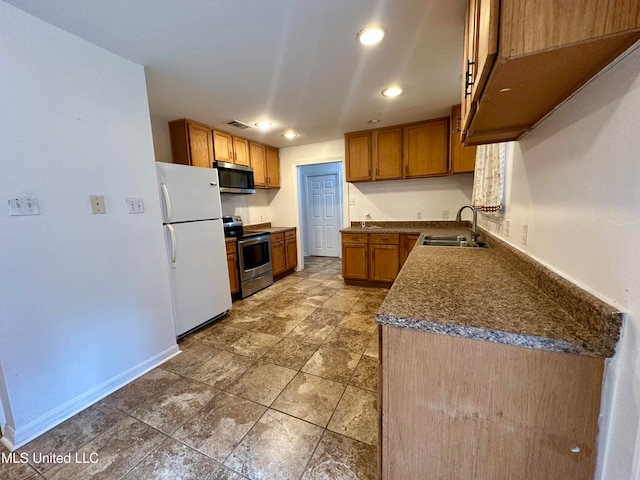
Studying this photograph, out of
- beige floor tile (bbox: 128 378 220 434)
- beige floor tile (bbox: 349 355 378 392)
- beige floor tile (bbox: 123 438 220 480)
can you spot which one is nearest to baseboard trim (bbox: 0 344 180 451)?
beige floor tile (bbox: 128 378 220 434)

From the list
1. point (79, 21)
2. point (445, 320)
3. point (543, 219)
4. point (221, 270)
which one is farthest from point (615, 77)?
point (221, 270)

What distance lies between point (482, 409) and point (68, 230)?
86.7 inches

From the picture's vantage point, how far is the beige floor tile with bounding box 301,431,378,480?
116 cm

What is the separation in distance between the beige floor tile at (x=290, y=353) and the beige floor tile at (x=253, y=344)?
6 centimetres

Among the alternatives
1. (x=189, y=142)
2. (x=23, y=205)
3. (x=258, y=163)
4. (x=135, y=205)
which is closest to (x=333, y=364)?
(x=135, y=205)

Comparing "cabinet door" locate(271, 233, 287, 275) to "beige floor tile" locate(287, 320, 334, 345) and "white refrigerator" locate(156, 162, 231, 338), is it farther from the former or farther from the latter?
"beige floor tile" locate(287, 320, 334, 345)

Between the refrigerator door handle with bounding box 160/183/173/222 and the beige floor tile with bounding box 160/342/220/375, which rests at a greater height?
the refrigerator door handle with bounding box 160/183/173/222

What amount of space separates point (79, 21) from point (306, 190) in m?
4.56

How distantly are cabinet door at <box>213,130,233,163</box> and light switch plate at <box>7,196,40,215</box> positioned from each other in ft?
7.05

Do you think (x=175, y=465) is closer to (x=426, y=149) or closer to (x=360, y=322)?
(x=360, y=322)

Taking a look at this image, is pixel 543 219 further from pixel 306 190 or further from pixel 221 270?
pixel 306 190

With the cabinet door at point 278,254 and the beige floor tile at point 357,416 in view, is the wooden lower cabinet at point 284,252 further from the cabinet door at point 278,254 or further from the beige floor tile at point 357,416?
the beige floor tile at point 357,416

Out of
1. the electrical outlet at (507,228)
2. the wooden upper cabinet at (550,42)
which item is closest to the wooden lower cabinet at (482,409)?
the wooden upper cabinet at (550,42)
